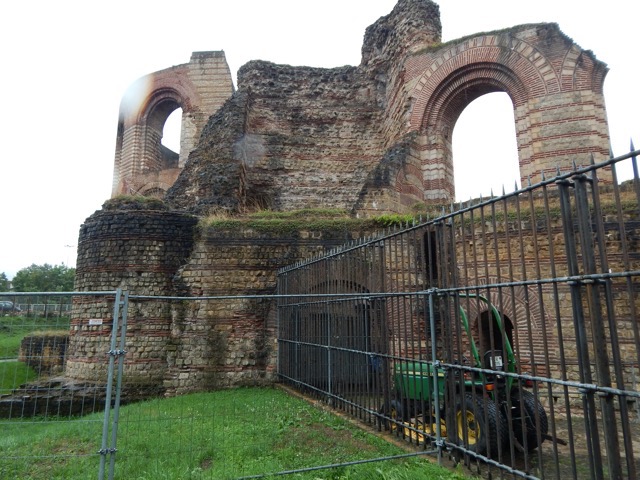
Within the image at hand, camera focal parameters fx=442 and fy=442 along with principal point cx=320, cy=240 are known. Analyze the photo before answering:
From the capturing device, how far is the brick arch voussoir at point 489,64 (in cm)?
1207

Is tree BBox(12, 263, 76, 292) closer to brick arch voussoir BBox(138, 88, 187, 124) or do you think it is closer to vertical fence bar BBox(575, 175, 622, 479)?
brick arch voussoir BBox(138, 88, 187, 124)

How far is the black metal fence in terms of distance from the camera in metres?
2.80

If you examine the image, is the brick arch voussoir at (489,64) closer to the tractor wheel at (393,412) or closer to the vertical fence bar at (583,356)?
the tractor wheel at (393,412)

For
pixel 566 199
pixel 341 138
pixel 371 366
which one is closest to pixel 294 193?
pixel 341 138

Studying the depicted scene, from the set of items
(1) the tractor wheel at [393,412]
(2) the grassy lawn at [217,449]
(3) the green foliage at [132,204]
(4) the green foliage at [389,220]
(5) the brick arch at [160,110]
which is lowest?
(2) the grassy lawn at [217,449]

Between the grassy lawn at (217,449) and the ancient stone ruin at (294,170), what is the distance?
3409 mm

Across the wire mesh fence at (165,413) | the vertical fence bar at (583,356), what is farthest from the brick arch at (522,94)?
the vertical fence bar at (583,356)

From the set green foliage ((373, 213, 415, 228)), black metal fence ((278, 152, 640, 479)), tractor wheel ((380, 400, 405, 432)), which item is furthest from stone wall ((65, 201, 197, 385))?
tractor wheel ((380, 400, 405, 432))

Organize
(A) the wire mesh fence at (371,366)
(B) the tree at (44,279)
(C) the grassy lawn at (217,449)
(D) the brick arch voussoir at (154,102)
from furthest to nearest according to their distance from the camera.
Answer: (B) the tree at (44,279) < (D) the brick arch voussoir at (154,102) < (C) the grassy lawn at (217,449) < (A) the wire mesh fence at (371,366)

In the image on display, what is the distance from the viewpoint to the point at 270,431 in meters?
5.57

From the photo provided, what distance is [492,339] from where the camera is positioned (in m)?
3.74

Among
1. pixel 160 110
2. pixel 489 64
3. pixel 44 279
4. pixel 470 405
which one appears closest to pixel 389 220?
pixel 489 64

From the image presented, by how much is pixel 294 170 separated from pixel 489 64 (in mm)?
7213

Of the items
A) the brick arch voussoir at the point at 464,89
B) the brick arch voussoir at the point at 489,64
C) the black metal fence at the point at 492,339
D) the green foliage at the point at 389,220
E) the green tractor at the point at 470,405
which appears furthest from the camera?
the brick arch voussoir at the point at 464,89
